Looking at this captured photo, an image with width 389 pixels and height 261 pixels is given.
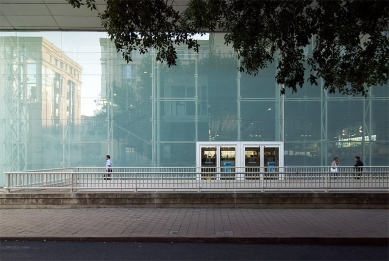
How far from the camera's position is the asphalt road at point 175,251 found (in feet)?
24.3

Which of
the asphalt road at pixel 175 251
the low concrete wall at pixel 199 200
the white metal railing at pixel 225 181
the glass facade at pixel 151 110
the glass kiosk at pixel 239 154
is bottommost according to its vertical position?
the asphalt road at pixel 175 251

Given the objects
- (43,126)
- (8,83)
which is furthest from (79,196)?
(8,83)

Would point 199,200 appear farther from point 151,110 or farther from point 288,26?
point 151,110

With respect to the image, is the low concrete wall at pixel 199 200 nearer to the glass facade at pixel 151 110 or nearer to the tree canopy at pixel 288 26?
the tree canopy at pixel 288 26

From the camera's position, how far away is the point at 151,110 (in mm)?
20109

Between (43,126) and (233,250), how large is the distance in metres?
15.2

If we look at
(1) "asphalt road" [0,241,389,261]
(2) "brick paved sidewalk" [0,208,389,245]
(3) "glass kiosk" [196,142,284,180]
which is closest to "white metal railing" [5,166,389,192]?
(2) "brick paved sidewalk" [0,208,389,245]

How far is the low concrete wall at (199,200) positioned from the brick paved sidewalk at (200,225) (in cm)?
36

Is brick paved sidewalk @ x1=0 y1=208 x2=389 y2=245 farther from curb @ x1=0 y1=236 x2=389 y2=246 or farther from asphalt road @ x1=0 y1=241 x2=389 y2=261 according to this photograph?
asphalt road @ x1=0 y1=241 x2=389 y2=261

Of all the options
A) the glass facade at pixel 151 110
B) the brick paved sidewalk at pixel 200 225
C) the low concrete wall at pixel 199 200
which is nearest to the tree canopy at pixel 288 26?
the brick paved sidewalk at pixel 200 225

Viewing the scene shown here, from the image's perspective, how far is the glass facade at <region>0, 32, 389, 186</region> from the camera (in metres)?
19.8

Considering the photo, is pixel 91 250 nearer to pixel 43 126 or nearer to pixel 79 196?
pixel 79 196

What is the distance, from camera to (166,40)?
32.9ft

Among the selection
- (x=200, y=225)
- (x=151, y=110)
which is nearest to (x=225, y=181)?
(x=200, y=225)
